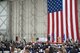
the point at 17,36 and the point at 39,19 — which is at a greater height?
the point at 39,19

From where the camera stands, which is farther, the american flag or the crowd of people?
the american flag

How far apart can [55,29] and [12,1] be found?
22.8ft

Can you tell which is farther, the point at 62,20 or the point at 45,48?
the point at 62,20

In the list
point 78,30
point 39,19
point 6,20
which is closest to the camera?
point 78,30

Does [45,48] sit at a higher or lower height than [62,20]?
lower

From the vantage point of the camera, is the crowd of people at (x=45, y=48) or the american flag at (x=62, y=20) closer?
the crowd of people at (x=45, y=48)

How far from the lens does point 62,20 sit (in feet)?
74.5

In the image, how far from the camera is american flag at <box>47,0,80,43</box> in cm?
2156

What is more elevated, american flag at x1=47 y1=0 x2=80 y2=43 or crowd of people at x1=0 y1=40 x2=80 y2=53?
american flag at x1=47 y1=0 x2=80 y2=43

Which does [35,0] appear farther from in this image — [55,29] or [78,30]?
[78,30]

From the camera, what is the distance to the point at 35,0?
25969mm

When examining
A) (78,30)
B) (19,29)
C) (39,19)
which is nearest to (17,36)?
(19,29)

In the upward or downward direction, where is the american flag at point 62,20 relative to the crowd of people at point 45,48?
upward

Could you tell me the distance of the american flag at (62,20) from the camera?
70.7 feet
